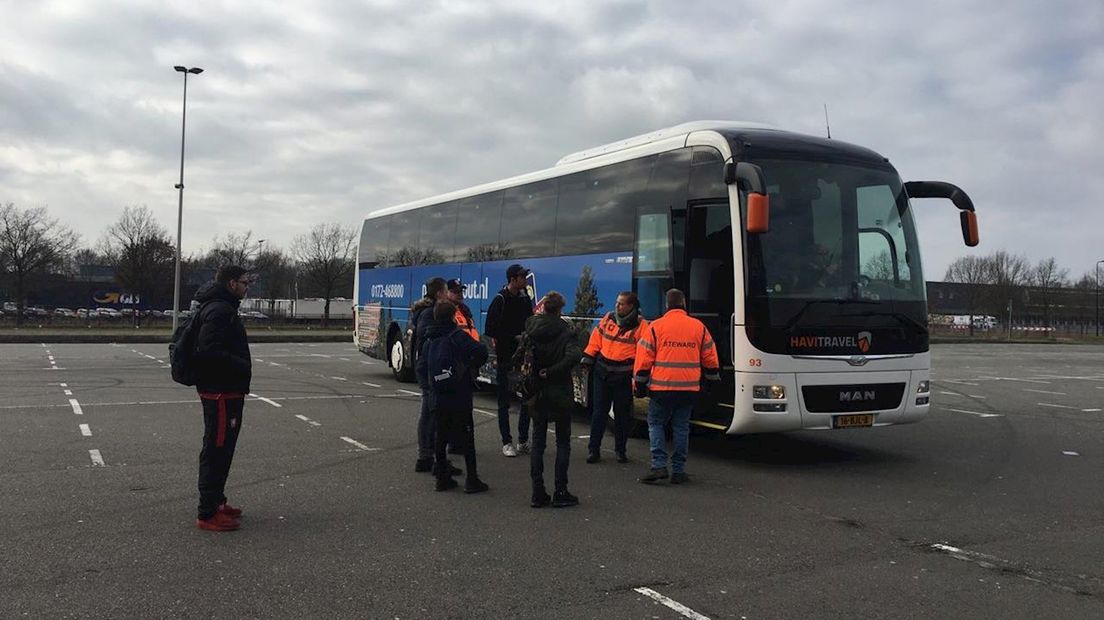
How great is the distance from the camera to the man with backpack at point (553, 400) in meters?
6.84

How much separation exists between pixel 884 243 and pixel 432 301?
4820 millimetres

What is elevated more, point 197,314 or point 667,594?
point 197,314

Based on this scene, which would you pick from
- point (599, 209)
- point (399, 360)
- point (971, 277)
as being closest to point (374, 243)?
point (399, 360)

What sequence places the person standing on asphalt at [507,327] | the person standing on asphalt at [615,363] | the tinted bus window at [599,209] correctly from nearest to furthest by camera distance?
the person standing on asphalt at [615,363] → the person standing on asphalt at [507,327] → the tinted bus window at [599,209]

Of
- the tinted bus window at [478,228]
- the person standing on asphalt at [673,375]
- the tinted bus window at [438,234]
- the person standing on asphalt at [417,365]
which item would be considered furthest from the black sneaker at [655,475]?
the tinted bus window at [438,234]

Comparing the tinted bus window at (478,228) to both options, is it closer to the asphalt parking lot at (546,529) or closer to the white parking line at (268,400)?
the asphalt parking lot at (546,529)

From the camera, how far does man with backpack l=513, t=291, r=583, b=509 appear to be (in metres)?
6.84

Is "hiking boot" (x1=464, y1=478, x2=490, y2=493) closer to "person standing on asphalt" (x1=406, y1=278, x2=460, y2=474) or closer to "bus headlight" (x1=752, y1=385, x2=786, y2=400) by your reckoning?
"person standing on asphalt" (x1=406, y1=278, x2=460, y2=474)

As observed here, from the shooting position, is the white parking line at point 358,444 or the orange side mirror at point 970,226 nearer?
the white parking line at point 358,444

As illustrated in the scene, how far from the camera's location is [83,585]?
15.4ft

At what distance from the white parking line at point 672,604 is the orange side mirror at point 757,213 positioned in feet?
12.7

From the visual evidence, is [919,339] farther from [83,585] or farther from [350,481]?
[83,585]

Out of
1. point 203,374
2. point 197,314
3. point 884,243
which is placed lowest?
point 203,374

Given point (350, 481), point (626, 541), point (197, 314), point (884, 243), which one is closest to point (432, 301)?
point (350, 481)
